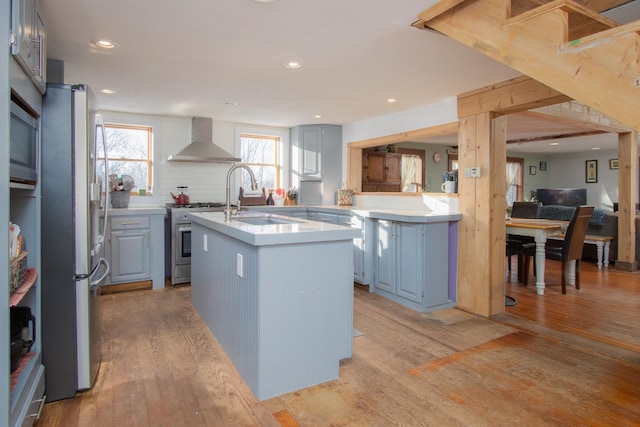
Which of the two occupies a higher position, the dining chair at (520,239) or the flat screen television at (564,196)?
the flat screen television at (564,196)

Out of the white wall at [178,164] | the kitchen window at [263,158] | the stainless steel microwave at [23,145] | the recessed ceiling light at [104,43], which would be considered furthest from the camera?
the kitchen window at [263,158]

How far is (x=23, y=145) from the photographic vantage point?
167cm

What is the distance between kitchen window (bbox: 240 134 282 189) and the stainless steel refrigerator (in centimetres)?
361

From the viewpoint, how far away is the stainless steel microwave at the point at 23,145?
59.4 inches

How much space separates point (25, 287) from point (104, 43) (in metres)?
1.80

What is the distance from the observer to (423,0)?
2043 millimetres

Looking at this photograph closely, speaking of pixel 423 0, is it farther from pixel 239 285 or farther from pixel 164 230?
pixel 164 230

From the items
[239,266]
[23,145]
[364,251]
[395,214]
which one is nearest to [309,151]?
[364,251]

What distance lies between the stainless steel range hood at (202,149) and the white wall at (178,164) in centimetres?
18

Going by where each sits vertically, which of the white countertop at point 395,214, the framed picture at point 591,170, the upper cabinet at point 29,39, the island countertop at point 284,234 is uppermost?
the framed picture at point 591,170

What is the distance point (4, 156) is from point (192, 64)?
206cm

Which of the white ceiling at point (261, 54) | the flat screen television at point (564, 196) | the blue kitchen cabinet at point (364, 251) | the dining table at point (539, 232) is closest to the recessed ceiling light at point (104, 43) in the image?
the white ceiling at point (261, 54)

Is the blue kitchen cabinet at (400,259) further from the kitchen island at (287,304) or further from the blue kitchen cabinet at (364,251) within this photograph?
the kitchen island at (287,304)

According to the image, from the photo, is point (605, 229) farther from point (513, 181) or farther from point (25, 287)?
point (25, 287)
